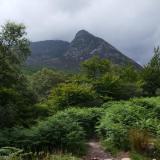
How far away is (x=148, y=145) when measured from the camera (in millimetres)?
13555

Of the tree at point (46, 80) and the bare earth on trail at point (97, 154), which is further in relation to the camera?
the tree at point (46, 80)

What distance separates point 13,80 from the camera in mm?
21125

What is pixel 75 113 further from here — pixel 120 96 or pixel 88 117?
pixel 120 96

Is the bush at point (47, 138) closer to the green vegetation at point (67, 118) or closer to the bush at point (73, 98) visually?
the green vegetation at point (67, 118)

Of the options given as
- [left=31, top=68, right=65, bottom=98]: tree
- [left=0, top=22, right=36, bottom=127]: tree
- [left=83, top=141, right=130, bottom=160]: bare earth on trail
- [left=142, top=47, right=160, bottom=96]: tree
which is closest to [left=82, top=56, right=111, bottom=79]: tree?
[left=142, top=47, right=160, bottom=96]: tree

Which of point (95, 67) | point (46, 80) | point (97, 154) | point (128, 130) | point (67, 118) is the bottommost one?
point (97, 154)

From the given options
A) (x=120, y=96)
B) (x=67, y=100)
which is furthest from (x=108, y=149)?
(x=120, y=96)

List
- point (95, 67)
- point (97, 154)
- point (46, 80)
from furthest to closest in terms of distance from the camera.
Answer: point (46, 80)
point (95, 67)
point (97, 154)

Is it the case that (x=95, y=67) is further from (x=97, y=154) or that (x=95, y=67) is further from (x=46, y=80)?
(x=97, y=154)

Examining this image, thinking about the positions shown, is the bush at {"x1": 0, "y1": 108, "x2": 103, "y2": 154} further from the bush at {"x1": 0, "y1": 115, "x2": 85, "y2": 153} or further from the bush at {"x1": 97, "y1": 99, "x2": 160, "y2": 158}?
the bush at {"x1": 97, "y1": 99, "x2": 160, "y2": 158}

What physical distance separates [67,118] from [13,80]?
17.8ft

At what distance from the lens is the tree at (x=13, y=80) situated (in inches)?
708

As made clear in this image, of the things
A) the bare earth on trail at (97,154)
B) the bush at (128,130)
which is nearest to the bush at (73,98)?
the bush at (128,130)

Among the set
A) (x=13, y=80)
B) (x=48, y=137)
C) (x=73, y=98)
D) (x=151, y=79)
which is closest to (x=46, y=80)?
(x=151, y=79)
